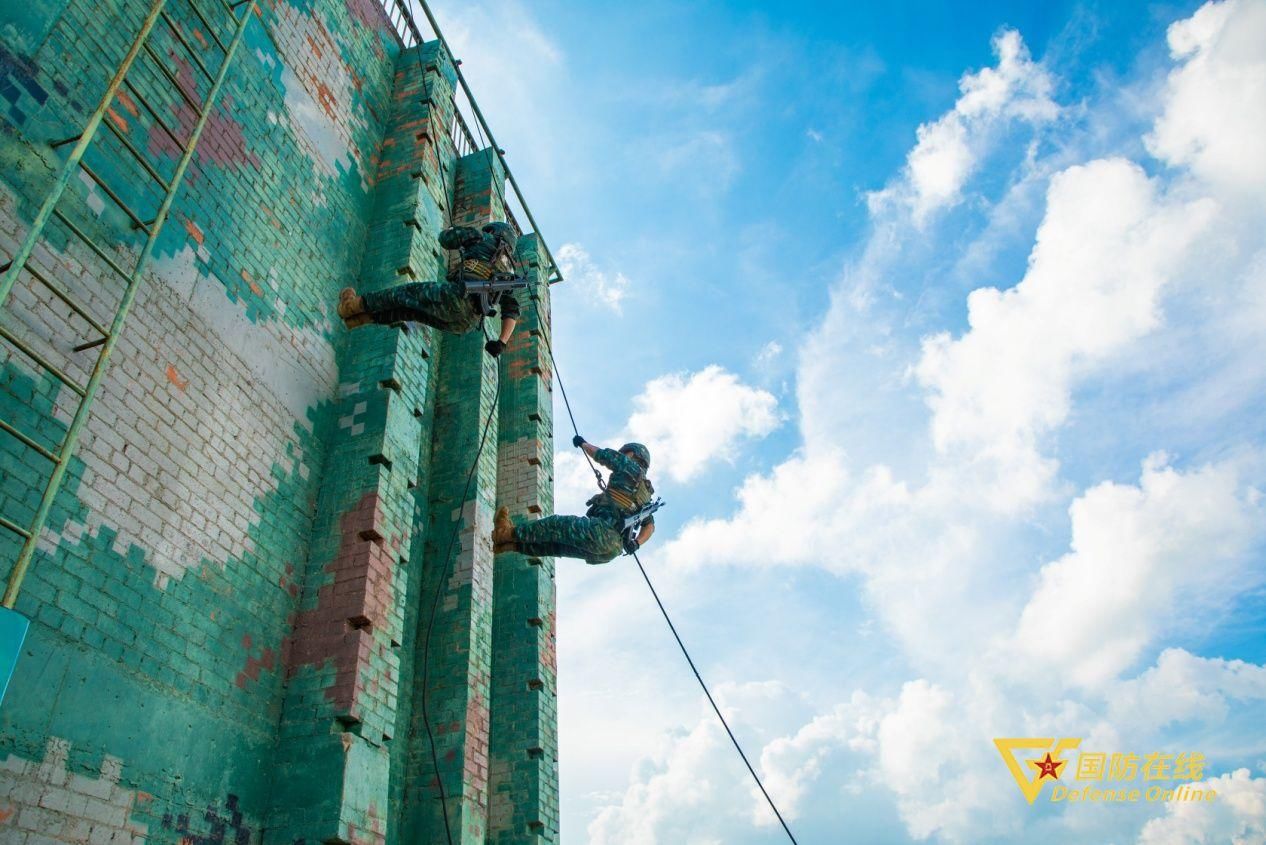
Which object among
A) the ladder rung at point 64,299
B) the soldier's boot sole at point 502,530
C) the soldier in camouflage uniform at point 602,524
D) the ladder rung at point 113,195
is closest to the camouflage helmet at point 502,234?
the soldier in camouflage uniform at point 602,524

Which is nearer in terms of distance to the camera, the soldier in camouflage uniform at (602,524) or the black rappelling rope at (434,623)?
the black rappelling rope at (434,623)

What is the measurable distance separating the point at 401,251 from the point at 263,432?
323cm

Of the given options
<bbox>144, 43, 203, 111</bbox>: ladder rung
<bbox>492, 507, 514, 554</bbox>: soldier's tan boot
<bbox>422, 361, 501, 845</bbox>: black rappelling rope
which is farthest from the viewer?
<bbox>492, 507, 514, 554</bbox>: soldier's tan boot

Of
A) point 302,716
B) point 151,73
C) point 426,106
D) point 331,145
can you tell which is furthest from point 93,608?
point 426,106

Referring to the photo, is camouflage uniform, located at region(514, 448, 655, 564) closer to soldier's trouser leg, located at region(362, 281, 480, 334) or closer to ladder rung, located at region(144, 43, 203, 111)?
soldier's trouser leg, located at region(362, 281, 480, 334)

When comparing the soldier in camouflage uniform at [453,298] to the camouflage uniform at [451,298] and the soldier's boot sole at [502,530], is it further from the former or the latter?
the soldier's boot sole at [502,530]

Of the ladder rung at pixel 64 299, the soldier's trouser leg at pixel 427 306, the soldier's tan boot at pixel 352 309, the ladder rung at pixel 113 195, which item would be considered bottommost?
the ladder rung at pixel 64 299

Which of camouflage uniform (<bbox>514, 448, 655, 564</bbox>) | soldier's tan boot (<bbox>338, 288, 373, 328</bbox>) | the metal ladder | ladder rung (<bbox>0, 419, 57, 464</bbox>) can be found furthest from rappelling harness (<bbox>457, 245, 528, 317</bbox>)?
ladder rung (<bbox>0, 419, 57, 464</bbox>)

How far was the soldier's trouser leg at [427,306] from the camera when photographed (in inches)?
321

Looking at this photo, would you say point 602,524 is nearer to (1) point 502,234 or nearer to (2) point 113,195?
(1) point 502,234

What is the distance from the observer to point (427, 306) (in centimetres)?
824

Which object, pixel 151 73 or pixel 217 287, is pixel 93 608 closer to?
pixel 217 287

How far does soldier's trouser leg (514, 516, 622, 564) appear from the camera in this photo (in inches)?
372

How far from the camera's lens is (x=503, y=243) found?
27.8 feet
